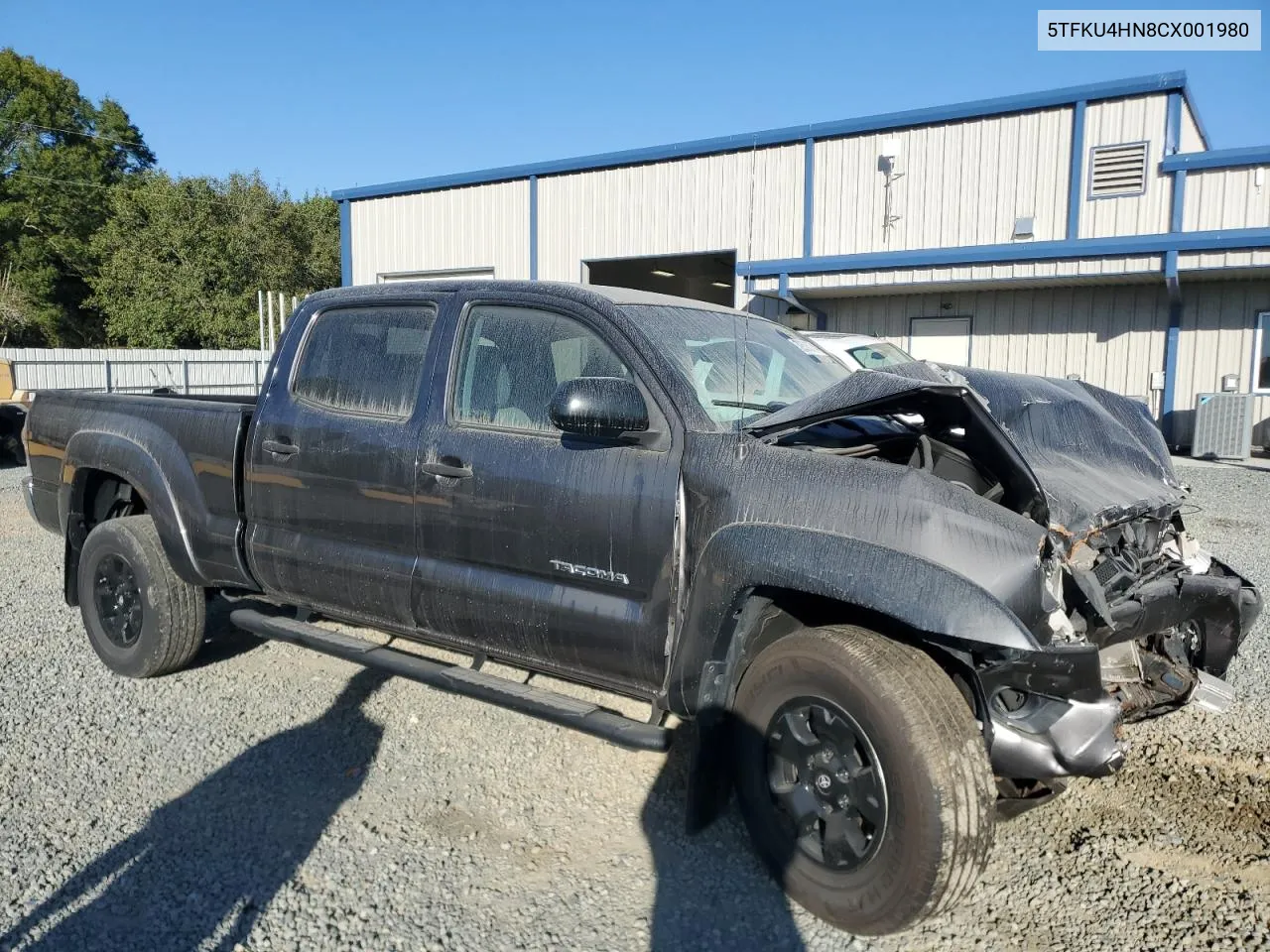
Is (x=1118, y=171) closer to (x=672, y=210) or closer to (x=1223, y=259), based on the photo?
(x=1223, y=259)

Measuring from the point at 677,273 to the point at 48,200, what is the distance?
3411 centimetres

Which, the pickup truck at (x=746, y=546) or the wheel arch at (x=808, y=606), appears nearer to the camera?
the wheel arch at (x=808, y=606)

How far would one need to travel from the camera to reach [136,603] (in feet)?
16.2

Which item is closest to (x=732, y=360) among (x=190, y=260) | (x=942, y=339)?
(x=942, y=339)

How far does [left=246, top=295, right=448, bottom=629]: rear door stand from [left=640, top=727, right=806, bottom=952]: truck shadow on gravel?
133 cm

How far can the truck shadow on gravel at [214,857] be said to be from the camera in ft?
9.43

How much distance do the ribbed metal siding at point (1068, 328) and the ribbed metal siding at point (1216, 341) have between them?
0.41 metres

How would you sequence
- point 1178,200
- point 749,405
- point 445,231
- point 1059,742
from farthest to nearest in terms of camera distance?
point 445,231
point 1178,200
point 749,405
point 1059,742

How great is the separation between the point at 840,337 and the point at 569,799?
819 centimetres

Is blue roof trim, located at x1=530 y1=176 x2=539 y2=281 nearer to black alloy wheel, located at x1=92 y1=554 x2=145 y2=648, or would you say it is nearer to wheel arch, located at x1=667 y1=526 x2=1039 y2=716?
black alloy wheel, located at x1=92 y1=554 x2=145 y2=648

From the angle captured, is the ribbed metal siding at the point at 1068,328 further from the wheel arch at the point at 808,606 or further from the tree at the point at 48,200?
the tree at the point at 48,200

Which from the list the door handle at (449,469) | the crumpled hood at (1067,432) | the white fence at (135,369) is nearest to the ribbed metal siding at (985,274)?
the white fence at (135,369)

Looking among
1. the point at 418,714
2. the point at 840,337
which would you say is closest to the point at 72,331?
the point at 840,337

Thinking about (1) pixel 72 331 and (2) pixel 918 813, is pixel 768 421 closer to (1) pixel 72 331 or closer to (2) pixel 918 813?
(2) pixel 918 813
